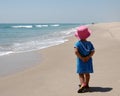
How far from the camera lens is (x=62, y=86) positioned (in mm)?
6258

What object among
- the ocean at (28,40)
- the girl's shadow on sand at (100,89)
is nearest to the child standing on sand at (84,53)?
the girl's shadow on sand at (100,89)

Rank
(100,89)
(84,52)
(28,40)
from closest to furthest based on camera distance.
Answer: (100,89)
(84,52)
(28,40)

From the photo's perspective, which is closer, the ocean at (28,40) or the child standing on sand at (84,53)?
the child standing on sand at (84,53)

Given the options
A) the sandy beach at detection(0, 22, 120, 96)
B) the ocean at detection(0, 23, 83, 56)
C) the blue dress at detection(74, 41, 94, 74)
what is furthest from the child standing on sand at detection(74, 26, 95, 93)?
the ocean at detection(0, 23, 83, 56)

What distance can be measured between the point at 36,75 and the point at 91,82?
198 cm

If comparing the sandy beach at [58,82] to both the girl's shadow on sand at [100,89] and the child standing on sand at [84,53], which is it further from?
the child standing on sand at [84,53]

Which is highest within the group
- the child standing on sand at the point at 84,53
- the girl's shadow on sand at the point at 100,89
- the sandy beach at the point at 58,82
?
the child standing on sand at the point at 84,53

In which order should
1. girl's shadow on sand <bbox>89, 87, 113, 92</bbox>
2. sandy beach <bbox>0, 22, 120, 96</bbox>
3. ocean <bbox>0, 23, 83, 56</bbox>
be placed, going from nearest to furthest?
girl's shadow on sand <bbox>89, 87, 113, 92</bbox> → sandy beach <bbox>0, 22, 120, 96</bbox> → ocean <bbox>0, 23, 83, 56</bbox>

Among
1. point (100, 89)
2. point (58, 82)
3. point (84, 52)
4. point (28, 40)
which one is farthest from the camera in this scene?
point (28, 40)

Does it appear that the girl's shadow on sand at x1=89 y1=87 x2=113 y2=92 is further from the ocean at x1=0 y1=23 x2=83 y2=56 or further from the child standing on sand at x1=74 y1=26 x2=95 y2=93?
the ocean at x1=0 y1=23 x2=83 y2=56

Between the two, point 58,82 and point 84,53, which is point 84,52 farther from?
point 58,82

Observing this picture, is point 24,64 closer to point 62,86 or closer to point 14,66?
point 14,66

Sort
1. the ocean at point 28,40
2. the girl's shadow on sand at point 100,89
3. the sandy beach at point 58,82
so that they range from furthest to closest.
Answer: the ocean at point 28,40 → the sandy beach at point 58,82 → the girl's shadow on sand at point 100,89

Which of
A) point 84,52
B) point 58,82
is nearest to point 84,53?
point 84,52
